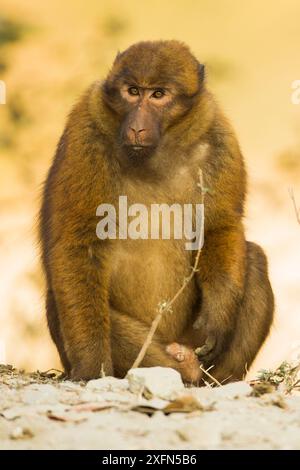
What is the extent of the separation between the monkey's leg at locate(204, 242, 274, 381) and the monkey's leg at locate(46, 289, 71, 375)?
1.25 m

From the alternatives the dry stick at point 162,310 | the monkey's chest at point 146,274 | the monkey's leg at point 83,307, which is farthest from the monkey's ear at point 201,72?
the monkey's leg at point 83,307

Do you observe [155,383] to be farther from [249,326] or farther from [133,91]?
[133,91]

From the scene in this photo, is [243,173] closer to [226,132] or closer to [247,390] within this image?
[226,132]

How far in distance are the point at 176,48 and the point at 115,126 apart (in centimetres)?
81

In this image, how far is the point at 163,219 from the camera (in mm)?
8289

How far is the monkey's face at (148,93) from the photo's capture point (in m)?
7.71

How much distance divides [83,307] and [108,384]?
3.15ft

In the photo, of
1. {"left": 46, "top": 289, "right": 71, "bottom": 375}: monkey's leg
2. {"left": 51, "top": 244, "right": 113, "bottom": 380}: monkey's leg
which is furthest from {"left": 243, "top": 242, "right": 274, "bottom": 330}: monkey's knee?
{"left": 46, "top": 289, "right": 71, "bottom": 375}: monkey's leg

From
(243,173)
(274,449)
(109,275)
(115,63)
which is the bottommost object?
(274,449)

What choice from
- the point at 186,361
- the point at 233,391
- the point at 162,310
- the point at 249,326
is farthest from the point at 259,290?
the point at 233,391

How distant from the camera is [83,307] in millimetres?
7855

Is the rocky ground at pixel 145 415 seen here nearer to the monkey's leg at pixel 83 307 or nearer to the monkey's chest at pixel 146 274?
the monkey's leg at pixel 83 307
